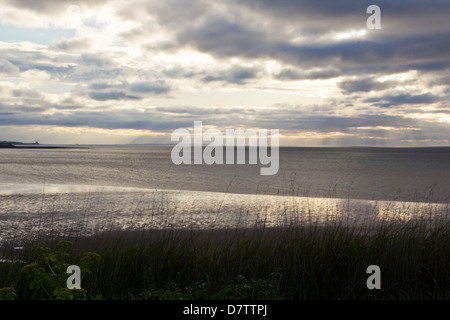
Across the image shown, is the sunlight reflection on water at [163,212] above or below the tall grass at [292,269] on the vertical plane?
below

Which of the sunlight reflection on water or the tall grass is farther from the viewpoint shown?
the sunlight reflection on water

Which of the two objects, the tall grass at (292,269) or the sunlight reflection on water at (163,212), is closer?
the tall grass at (292,269)

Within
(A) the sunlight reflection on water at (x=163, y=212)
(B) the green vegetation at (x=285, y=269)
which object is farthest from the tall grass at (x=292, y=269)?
(A) the sunlight reflection on water at (x=163, y=212)

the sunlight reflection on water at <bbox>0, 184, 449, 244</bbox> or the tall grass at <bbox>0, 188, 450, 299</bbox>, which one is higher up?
the tall grass at <bbox>0, 188, 450, 299</bbox>

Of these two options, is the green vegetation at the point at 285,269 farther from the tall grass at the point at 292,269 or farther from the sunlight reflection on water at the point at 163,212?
the sunlight reflection on water at the point at 163,212

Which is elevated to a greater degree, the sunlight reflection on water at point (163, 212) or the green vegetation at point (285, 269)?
the green vegetation at point (285, 269)

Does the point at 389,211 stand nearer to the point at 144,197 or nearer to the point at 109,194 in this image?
the point at 144,197

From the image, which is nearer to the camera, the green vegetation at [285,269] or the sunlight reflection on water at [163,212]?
the green vegetation at [285,269]

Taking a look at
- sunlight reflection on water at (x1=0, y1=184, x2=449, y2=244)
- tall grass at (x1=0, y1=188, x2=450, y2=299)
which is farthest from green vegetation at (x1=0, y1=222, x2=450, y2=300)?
sunlight reflection on water at (x1=0, y1=184, x2=449, y2=244)

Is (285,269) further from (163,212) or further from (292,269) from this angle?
(163,212)

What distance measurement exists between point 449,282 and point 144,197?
19233 millimetres

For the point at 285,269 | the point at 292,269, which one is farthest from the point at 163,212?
the point at 292,269

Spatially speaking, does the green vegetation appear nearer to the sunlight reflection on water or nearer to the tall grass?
the tall grass
